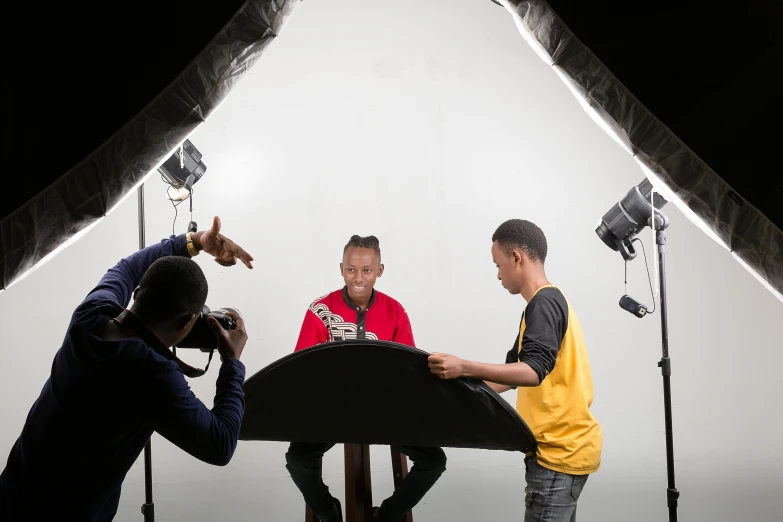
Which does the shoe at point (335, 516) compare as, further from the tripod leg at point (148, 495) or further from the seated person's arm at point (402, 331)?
the tripod leg at point (148, 495)

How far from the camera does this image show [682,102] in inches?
50.0

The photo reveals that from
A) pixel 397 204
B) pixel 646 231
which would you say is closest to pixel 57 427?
pixel 397 204

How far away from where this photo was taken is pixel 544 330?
6.14 feet

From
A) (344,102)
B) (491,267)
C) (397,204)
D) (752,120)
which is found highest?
(344,102)

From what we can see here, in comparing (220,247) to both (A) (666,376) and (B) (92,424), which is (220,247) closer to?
(B) (92,424)

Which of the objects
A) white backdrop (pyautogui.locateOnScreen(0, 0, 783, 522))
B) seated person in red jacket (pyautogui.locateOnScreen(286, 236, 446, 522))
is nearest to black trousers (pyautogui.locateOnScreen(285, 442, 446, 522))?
seated person in red jacket (pyautogui.locateOnScreen(286, 236, 446, 522))

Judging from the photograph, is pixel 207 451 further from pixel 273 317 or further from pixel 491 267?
pixel 491 267

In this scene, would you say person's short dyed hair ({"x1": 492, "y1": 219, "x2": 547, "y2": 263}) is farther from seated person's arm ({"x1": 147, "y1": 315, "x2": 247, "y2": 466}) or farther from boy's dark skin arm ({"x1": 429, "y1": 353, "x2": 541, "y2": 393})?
seated person's arm ({"x1": 147, "y1": 315, "x2": 247, "y2": 466})

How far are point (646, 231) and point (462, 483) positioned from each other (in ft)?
5.73

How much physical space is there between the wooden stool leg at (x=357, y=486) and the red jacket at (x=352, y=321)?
63 centimetres

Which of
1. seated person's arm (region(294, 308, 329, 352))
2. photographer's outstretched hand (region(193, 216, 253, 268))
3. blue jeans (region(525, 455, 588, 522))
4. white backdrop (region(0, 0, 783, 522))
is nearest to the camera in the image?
photographer's outstretched hand (region(193, 216, 253, 268))

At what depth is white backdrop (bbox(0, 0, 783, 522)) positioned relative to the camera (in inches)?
143

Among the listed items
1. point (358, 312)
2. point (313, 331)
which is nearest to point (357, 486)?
point (313, 331)

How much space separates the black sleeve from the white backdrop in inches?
70.1
